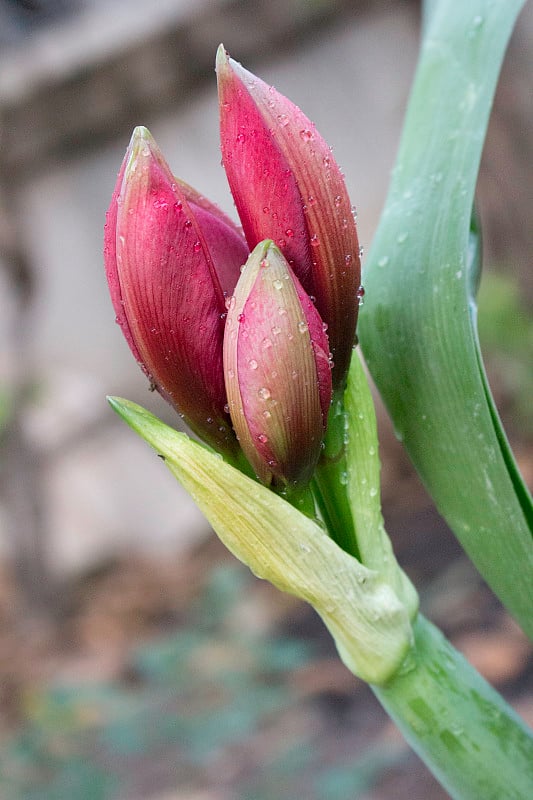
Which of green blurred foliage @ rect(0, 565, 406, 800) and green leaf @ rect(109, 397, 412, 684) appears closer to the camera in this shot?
green leaf @ rect(109, 397, 412, 684)

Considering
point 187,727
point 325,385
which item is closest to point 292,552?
point 325,385

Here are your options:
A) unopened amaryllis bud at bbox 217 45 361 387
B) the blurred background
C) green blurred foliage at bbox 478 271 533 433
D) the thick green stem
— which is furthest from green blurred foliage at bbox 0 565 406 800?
green blurred foliage at bbox 478 271 533 433

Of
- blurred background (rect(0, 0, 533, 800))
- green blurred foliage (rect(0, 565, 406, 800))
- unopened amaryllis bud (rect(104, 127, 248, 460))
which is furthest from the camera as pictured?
blurred background (rect(0, 0, 533, 800))

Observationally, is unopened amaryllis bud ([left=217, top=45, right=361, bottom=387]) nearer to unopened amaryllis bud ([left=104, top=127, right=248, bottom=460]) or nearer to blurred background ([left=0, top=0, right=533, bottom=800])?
unopened amaryllis bud ([left=104, top=127, right=248, bottom=460])

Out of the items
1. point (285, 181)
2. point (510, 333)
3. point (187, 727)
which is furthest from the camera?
point (510, 333)

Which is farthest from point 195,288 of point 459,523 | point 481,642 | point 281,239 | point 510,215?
point 510,215

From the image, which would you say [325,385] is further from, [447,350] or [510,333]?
[510,333]

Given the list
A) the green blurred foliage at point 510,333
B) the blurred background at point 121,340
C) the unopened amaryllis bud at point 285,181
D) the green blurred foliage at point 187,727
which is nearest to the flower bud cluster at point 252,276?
the unopened amaryllis bud at point 285,181
